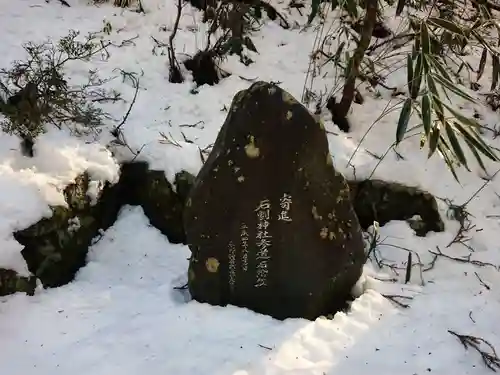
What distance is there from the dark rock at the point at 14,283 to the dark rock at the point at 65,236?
8cm

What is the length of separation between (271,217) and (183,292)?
0.56 m

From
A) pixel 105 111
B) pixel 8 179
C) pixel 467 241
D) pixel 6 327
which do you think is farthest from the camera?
pixel 105 111

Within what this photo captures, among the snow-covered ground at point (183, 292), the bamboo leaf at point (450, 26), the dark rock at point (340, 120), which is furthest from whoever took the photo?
the dark rock at point (340, 120)

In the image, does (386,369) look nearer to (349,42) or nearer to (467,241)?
(467,241)

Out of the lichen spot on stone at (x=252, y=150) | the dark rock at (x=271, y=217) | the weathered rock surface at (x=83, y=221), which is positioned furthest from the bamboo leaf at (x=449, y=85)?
the weathered rock surface at (x=83, y=221)

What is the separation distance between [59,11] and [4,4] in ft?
1.20

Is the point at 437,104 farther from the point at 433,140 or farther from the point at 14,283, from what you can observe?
the point at 14,283

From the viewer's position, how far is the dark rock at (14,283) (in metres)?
2.18

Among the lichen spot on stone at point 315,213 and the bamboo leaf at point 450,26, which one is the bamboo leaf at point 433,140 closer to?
the lichen spot on stone at point 315,213

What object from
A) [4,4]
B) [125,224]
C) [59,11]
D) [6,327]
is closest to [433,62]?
[125,224]

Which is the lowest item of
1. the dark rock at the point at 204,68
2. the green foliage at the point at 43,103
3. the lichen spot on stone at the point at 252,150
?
the lichen spot on stone at the point at 252,150

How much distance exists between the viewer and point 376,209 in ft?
9.20

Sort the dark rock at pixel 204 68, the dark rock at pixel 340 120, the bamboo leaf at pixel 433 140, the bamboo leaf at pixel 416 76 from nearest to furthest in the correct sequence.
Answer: the bamboo leaf at pixel 433 140, the bamboo leaf at pixel 416 76, the dark rock at pixel 340 120, the dark rock at pixel 204 68

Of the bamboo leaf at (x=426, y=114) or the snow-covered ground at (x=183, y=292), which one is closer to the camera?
the snow-covered ground at (x=183, y=292)
